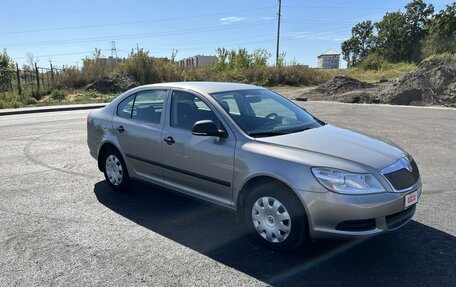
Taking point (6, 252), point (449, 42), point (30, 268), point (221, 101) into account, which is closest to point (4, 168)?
point (6, 252)

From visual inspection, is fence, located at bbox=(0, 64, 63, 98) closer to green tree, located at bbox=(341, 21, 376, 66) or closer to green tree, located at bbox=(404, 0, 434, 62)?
green tree, located at bbox=(404, 0, 434, 62)

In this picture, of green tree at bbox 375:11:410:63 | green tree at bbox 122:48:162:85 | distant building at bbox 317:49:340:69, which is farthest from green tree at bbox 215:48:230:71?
distant building at bbox 317:49:340:69

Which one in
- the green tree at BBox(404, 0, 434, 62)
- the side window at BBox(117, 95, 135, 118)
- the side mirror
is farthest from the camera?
the green tree at BBox(404, 0, 434, 62)

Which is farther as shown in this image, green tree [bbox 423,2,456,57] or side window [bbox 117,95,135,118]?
green tree [bbox 423,2,456,57]

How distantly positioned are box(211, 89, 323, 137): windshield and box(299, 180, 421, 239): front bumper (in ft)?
3.23

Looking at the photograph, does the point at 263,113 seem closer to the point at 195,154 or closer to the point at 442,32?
the point at 195,154

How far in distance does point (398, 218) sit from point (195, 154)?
6.84 ft

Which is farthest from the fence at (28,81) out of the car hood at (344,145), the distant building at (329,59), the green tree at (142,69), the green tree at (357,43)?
the distant building at (329,59)

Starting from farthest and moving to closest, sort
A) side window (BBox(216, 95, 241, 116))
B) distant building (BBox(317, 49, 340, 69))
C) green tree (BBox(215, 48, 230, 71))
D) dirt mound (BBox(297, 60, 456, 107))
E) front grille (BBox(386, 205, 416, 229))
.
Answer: distant building (BBox(317, 49, 340, 69)) < green tree (BBox(215, 48, 230, 71)) < dirt mound (BBox(297, 60, 456, 107)) < side window (BBox(216, 95, 241, 116)) < front grille (BBox(386, 205, 416, 229))

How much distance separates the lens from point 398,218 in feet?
11.9

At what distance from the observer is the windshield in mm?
4219

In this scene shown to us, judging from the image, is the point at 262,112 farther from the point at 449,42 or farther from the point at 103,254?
the point at 449,42

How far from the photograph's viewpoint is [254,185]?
3.85 meters

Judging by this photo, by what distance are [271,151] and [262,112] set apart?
107cm
